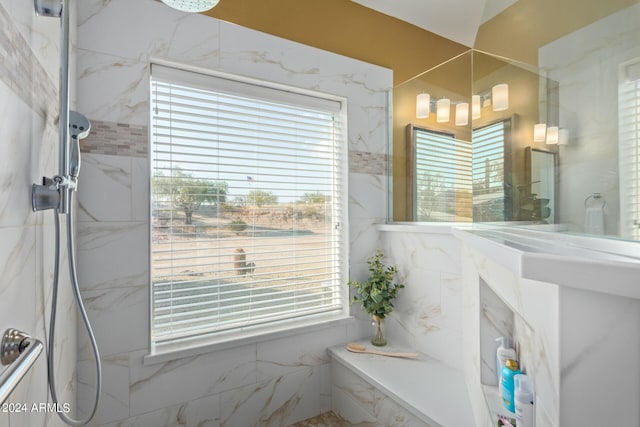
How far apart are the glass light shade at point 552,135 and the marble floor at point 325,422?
1.76 metres

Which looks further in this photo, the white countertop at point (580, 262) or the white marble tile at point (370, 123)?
the white marble tile at point (370, 123)

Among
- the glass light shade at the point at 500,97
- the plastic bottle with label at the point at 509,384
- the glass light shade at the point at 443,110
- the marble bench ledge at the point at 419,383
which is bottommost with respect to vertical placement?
the marble bench ledge at the point at 419,383

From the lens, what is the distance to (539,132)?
2.68ft

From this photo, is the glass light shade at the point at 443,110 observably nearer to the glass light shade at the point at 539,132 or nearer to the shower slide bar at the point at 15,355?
the glass light shade at the point at 539,132

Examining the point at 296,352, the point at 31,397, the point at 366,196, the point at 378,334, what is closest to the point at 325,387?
the point at 296,352

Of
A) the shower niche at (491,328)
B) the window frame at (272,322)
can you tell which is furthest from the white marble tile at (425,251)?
the shower niche at (491,328)

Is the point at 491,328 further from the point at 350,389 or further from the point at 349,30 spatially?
the point at 349,30

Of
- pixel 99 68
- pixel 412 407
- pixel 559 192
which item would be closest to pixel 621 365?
pixel 559 192

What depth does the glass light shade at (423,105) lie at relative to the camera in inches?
80.0

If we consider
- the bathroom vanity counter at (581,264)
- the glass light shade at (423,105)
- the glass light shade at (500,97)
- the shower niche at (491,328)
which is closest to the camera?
the bathroom vanity counter at (581,264)

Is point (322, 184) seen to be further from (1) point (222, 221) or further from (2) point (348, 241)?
(1) point (222, 221)

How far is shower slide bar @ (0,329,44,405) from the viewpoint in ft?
1.80

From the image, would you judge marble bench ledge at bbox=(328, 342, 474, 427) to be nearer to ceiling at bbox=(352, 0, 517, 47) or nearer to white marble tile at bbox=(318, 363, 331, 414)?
white marble tile at bbox=(318, 363, 331, 414)

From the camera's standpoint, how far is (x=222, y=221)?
1779 mm
